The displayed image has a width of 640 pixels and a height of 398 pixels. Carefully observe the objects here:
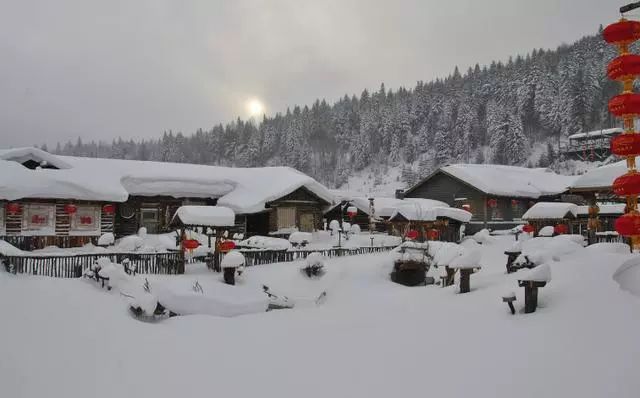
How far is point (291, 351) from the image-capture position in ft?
32.0

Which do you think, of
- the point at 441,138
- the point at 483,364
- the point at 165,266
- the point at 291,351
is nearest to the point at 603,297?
the point at 483,364

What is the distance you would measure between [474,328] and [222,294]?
857cm

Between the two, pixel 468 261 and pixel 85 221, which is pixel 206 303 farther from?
pixel 85 221

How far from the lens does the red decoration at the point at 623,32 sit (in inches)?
302

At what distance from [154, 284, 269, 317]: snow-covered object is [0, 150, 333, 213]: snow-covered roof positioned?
12922 millimetres

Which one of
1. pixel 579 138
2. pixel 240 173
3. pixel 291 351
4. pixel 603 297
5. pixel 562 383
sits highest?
pixel 579 138

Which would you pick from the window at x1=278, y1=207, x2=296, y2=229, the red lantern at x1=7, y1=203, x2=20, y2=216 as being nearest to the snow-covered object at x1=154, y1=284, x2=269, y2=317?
the red lantern at x1=7, y1=203, x2=20, y2=216

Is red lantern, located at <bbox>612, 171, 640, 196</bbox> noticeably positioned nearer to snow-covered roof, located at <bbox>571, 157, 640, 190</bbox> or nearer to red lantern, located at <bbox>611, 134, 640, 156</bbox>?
red lantern, located at <bbox>611, 134, 640, 156</bbox>

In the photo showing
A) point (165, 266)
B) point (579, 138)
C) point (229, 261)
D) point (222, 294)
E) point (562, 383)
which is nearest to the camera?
point (562, 383)

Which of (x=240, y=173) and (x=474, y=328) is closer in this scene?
(x=474, y=328)

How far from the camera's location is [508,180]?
35.9 metres

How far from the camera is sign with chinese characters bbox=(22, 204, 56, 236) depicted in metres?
22.4

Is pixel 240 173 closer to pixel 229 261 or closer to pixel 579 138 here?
pixel 229 261

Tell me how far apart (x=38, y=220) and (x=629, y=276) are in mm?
25758
